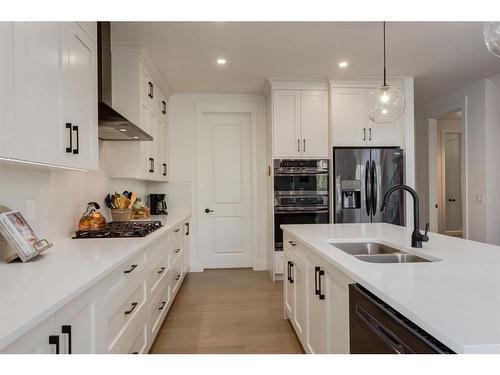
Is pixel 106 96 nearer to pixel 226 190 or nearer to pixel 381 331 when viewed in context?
pixel 381 331

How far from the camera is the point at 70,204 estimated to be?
2.24 m

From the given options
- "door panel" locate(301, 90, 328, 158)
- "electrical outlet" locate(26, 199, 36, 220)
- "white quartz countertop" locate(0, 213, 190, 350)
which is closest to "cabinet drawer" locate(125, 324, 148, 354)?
"white quartz countertop" locate(0, 213, 190, 350)

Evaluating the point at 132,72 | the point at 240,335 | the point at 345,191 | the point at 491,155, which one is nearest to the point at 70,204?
the point at 132,72

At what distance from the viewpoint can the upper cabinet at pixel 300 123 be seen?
3973 millimetres

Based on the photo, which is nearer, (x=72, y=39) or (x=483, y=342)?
(x=483, y=342)

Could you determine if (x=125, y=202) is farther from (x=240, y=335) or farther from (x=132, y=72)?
(x=240, y=335)

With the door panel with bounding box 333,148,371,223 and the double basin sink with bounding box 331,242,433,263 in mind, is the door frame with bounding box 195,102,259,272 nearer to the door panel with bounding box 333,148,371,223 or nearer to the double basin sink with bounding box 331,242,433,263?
the door panel with bounding box 333,148,371,223

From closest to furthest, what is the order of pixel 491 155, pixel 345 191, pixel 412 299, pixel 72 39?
pixel 412 299
pixel 72 39
pixel 345 191
pixel 491 155

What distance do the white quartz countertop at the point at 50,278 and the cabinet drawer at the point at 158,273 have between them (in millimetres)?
385

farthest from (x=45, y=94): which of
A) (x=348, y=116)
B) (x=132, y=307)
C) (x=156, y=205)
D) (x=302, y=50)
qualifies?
(x=348, y=116)

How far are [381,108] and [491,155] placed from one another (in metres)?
2.89

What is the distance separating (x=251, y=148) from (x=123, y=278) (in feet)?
10.8

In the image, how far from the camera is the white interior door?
Result: 4.62 metres

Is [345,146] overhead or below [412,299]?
overhead
